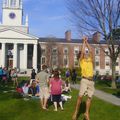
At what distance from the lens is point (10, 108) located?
16359mm

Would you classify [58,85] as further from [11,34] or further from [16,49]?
[11,34]

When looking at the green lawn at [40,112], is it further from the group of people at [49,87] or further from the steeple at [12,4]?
the steeple at [12,4]

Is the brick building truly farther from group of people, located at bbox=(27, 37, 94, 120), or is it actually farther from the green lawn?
group of people, located at bbox=(27, 37, 94, 120)

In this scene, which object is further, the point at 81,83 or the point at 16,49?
the point at 16,49

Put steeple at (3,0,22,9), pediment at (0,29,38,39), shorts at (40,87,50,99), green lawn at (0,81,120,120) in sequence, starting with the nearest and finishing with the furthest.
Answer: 1. green lawn at (0,81,120,120)
2. shorts at (40,87,50,99)
3. pediment at (0,29,38,39)
4. steeple at (3,0,22,9)

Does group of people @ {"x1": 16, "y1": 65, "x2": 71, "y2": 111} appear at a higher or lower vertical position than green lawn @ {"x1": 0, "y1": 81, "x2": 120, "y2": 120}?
higher

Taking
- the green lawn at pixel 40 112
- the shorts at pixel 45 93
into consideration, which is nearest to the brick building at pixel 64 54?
the green lawn at pixel 40 112

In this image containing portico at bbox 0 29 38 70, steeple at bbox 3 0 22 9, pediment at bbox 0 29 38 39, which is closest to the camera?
portico at bbox 0 29 38 70

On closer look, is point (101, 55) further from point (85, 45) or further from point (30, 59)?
point (85, 45)

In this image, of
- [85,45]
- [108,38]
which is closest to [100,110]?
[85,45]

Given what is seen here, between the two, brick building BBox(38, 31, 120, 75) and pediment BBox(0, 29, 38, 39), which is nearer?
pediment BBox(0, 29, 38, 39)

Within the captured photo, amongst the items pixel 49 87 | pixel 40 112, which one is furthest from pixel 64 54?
pixel 40 112

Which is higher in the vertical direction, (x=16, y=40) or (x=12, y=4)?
(x=12, y=4)

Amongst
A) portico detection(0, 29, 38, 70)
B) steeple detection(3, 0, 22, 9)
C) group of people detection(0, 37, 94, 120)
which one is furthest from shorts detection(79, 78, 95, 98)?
steeple detection(3, 0, 22, 9)
